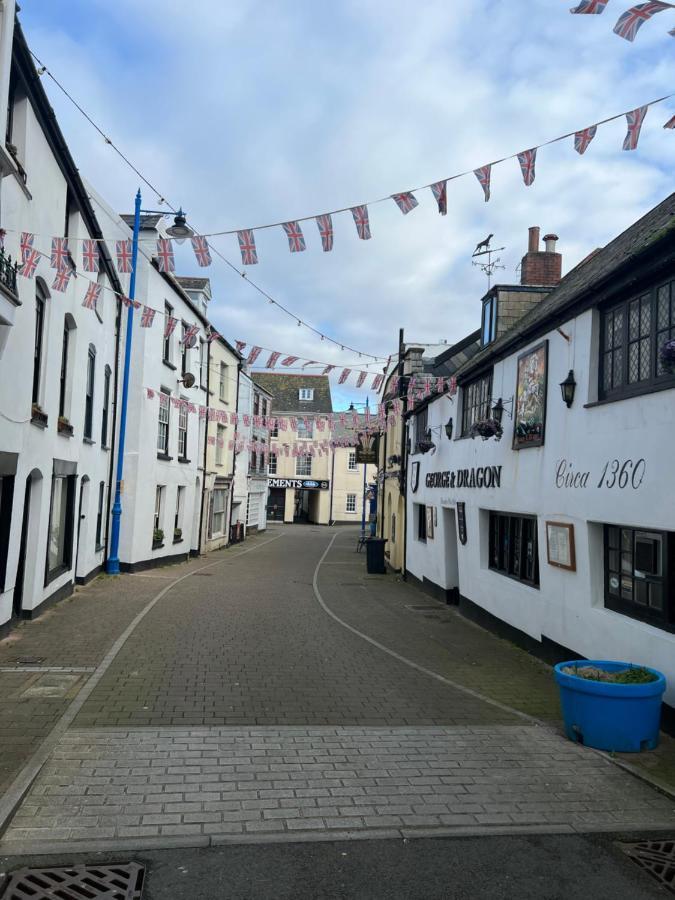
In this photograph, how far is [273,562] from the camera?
27.1 meters

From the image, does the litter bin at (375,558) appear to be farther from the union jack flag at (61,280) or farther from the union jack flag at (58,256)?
the union jack flag at (58,256)

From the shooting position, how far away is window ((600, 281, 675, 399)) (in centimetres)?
740

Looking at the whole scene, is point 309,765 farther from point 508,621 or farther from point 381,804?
point 508,621

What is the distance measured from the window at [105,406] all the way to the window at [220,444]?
1244 centimetres

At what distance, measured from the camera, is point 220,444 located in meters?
32.0

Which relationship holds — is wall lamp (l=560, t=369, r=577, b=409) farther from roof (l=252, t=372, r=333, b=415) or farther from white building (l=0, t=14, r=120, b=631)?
roof (l=252, t=372, r=333, b=415)

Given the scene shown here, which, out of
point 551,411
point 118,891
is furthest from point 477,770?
point 551,411

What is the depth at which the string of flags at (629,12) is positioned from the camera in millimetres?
5676

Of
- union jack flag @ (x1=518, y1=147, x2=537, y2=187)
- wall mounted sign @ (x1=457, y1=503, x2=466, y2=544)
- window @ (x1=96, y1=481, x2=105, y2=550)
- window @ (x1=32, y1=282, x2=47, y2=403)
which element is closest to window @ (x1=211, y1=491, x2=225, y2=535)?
window @ (x1=96, y1=481, x2=105, y2=550)

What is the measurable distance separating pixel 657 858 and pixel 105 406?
16493mm

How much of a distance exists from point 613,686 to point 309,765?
2.81m

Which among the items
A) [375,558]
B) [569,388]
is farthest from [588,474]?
[375,558]

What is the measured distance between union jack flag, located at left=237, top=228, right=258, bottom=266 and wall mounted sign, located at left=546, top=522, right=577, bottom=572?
566cm

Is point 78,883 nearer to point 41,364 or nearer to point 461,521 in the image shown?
point 41,364
